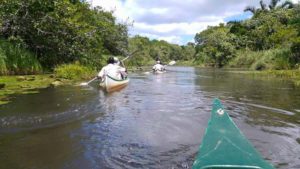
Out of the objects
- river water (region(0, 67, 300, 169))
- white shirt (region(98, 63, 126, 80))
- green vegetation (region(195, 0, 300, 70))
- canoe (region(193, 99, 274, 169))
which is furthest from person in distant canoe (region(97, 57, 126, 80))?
green vegetation (region(195, 0, 300, 70))

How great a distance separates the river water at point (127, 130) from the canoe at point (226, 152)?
125 centimetres

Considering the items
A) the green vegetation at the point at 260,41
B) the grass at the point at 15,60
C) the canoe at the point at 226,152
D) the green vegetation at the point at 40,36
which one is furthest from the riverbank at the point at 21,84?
the green vegetation at the point at 260,41

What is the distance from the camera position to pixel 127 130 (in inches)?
293

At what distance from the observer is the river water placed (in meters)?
5.38

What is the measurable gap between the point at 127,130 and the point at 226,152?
4135 millimetres

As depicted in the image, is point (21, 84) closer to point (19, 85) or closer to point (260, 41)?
point (19, 85)

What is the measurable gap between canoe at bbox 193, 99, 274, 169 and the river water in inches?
49.3

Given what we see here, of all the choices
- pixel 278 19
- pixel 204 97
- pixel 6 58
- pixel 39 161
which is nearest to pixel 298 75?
pixel 204 97

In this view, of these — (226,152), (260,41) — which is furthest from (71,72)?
(260,41)

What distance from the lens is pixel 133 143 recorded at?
6.37 m

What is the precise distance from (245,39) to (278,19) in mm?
6766

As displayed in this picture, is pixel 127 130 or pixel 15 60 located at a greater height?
pixel 15 60

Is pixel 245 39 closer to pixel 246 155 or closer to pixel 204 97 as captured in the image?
pixel 204 97

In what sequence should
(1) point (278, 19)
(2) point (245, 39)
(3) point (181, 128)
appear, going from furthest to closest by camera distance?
(2) point (245, 39)
(1) point (278, 19)
(3) point (181, 128)
